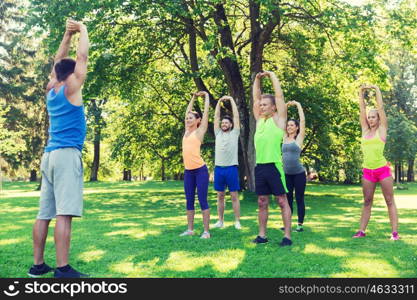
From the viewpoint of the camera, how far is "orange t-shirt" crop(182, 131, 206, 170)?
7.54m

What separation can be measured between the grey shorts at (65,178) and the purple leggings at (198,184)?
9.68 ft

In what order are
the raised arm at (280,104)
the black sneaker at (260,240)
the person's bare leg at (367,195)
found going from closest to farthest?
the raised arm at (280,104) → the black sneaker at (260,240) → the person's bare leg at (367,195)

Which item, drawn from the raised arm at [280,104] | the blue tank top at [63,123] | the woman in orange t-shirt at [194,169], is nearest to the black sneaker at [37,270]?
the blue tank top at [63,123]

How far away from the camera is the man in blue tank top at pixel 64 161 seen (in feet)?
15.2

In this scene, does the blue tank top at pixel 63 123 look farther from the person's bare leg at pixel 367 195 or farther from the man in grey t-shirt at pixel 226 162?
the person's bare leg at pixel 367 195

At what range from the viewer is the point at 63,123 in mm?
4766

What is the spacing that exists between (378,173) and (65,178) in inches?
198

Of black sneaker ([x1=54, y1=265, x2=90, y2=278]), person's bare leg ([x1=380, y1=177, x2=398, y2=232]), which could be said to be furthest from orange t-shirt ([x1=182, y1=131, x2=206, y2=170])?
black sneaker ([x1=54, y1=265, x2=90, y2=278])

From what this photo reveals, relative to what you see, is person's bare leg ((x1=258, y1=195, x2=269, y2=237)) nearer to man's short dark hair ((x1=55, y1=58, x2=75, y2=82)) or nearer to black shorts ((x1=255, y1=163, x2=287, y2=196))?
black shorts ((x1=255, y1=163, x2=287, y2=196))

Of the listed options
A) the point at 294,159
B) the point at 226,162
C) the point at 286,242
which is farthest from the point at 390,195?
the point at 226,162

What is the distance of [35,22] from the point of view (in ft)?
48.6

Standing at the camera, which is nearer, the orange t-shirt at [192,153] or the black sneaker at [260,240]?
the black sneaker at [260,240]

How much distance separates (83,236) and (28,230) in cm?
165

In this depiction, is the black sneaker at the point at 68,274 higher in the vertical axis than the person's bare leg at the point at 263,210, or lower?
lower
